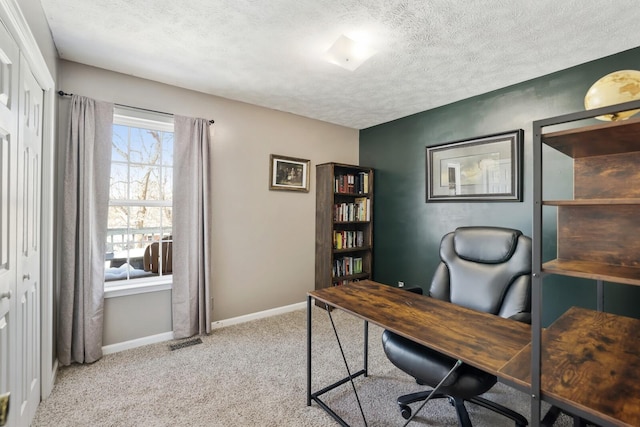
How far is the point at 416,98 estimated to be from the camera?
306 cm

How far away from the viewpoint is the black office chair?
138 cm

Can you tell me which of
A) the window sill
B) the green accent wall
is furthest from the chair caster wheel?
the window sill

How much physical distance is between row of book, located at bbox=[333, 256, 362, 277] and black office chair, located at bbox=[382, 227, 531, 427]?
1.74m

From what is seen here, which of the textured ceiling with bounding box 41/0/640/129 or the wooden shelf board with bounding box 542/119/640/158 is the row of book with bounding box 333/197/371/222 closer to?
the textured ceiling with bounding box 41/0/640/129

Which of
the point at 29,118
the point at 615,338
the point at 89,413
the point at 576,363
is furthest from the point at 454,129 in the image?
the point at 89,413

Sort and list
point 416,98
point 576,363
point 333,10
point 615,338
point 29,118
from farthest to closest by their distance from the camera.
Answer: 1. point 416,98
2. point 333,10
3. point 29,118
4. point 615,338
5. point 576,363

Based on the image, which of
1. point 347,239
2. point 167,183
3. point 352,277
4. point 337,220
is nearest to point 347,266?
point 352,277

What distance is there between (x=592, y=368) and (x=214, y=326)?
2924 millimetres

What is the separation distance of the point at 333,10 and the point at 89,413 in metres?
2.80

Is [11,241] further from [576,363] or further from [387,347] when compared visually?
[576,363]

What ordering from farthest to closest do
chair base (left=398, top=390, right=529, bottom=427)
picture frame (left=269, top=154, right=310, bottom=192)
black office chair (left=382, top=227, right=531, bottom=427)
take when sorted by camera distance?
1. picture frame (left=269, top=154, right=310, bottom=192)
2. chair base (left=398, top=390, right=529, bottom=427)
3. black office chair (left=382, top=227, right=531, bottom=427)

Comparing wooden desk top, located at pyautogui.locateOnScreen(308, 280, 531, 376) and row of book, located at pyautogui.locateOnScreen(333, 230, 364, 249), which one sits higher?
row of book, located at pyautogui.locateOnScreen(333, 230, 364, 249)

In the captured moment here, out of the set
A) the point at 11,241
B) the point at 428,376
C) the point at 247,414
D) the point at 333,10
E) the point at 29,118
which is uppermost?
the point at 333,10

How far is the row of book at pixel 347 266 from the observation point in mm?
3801
